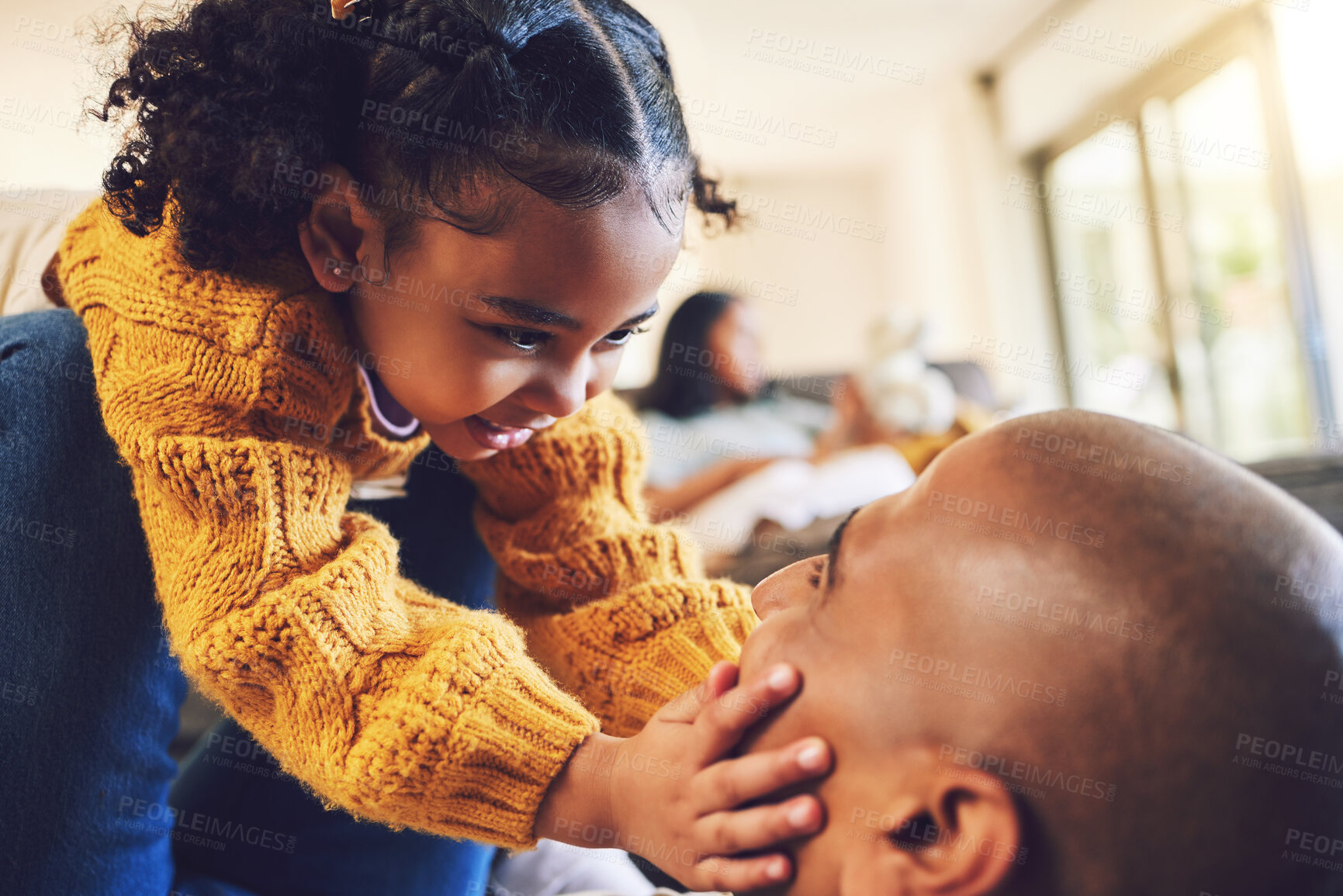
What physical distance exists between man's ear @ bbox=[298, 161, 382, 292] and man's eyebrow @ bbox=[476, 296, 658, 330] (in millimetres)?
124

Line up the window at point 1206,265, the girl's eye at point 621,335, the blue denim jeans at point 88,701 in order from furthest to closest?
1. the window at point 1206,265
2. the girl's eye at point 621,335
3. the blue denim jeans at point 88,701

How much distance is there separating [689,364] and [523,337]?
2.10m

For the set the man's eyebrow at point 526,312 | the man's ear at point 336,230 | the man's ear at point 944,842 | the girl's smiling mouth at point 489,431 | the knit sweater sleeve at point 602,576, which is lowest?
the man's ear at point 944,842

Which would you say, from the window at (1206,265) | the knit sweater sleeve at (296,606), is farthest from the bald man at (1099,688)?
the window at (1206,265)

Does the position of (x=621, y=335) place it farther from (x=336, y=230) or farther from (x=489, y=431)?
(x=336, y=230)

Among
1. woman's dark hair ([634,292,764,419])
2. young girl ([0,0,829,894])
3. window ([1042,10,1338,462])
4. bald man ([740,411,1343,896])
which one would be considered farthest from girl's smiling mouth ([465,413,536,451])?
window ([1042,10,1338,462])

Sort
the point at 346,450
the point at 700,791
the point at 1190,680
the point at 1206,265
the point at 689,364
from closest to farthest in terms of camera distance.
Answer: the point at 1190,680, the point at 700,791, the point at 346,450, the point at 689,364, the point at 1206,265

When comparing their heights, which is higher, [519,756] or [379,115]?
[379,115]

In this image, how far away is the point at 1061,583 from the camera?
17.2 inches

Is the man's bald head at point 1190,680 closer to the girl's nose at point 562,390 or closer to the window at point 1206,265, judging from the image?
the girl's nose at point 562,390

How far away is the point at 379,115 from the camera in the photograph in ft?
2.41

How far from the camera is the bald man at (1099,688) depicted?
1.35 feet

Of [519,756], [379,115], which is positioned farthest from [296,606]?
[379,115]

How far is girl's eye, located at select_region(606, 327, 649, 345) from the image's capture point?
802 millimetres
